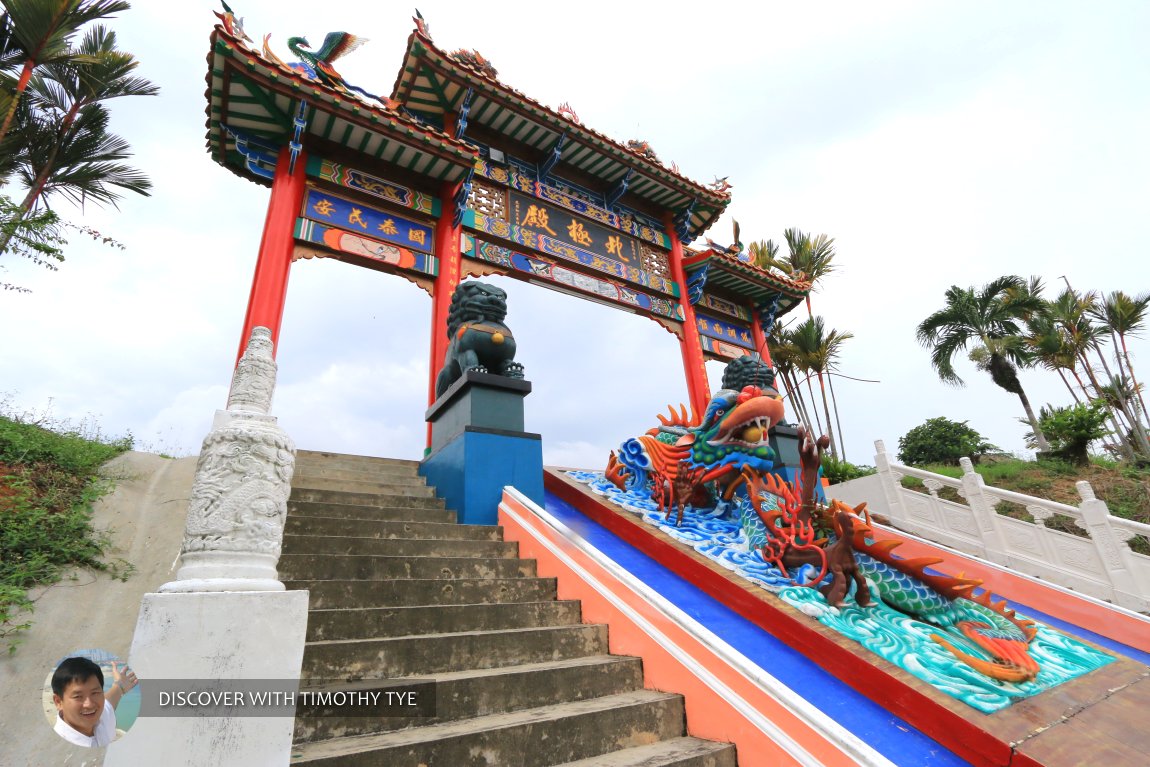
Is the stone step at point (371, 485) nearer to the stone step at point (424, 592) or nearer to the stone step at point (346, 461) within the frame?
the stone step at point (346, 461)

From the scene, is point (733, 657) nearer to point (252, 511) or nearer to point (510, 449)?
point (252, 511)

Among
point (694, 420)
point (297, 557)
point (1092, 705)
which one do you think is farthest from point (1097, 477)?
point (297, 557)

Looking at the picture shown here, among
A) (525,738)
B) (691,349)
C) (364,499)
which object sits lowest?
(525,738)

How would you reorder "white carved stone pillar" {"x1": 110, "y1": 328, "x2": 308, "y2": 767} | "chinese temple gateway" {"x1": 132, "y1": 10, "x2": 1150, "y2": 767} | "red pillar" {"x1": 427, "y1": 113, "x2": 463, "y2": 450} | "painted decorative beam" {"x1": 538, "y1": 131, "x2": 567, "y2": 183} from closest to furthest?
1. "white carved stone pillar" {"x1": 110, "y1": 328, "x2": 308, "y2": 767}
2. "chinese temple gateway" {"x1": 132, "y1": 10, "x2": 1150, "y2": 767}
3. "red pillar" {"x1": 427, "y1": 113, "x2": 463, "y2": 450}
4. "painted decorative beam" {"x1": 538, "y1": 131, "x2": 567, "y2": 183}

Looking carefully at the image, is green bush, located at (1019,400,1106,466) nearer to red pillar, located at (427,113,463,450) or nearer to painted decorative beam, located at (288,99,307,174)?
red pillar, located at (427,113,463,450)

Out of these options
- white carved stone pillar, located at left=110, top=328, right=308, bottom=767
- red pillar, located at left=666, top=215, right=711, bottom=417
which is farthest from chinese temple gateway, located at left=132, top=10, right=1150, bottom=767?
red pillar, located at left=666, top=215, right=711, bottom=417

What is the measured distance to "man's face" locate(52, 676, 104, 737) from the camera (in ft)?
4.70

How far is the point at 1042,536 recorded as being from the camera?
6754mm

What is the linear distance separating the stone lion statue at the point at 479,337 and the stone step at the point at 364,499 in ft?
4.25

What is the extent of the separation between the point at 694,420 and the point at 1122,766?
4.45 m

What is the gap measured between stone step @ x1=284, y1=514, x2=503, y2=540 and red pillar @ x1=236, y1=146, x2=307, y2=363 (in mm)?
3452

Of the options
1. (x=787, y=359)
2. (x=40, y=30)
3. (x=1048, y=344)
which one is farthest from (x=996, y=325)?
(x=40, y=30)

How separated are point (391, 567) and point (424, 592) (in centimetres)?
32

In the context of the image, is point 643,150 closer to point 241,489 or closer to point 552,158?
point 552,158
